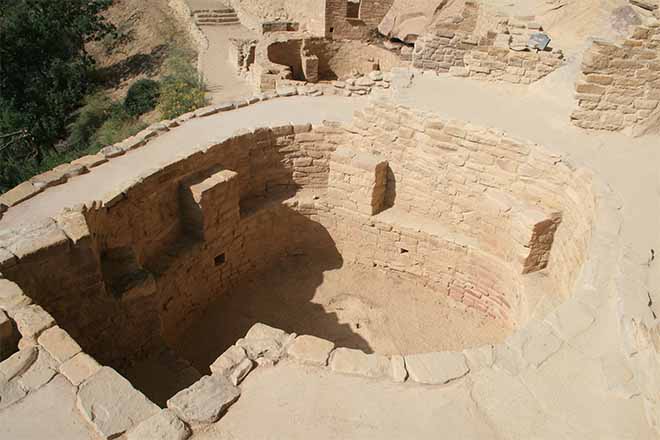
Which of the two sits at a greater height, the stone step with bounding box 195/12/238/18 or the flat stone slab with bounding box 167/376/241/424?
the stone step with bounding box 195/12/238/18

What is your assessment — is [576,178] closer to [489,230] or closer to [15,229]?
[489,230]

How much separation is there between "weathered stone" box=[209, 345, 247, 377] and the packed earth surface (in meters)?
0.02

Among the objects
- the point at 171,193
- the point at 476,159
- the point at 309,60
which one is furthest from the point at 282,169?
the point at 309,60

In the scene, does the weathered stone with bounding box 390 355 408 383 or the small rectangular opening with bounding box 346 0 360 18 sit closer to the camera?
the weathered stone with bounding box 390 355 408 383

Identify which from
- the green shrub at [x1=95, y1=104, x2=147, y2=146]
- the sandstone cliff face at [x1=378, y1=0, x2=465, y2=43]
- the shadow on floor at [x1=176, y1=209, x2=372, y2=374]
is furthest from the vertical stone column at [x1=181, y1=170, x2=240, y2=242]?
the sandstone cliff face at [x1=378, y1=0, x2=465, y2=43]

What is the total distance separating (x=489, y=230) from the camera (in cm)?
817

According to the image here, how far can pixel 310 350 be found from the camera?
472cm

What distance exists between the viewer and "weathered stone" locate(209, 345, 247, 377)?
15.0ft

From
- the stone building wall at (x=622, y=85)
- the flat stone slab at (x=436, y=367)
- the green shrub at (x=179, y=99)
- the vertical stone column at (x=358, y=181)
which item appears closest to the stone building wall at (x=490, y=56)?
the stone building wall at (x=622, y=85)

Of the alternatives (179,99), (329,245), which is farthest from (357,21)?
(329,245)

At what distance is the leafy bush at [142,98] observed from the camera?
18203 millimetres

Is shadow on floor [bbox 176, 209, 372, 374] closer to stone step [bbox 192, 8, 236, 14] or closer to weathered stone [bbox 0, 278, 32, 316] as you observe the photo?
weathered stone [bbox 0, 278, 32, 316]

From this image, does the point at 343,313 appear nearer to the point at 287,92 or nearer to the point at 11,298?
the point at 287,92

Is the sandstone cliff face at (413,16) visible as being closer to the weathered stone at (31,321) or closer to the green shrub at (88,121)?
the green shrub at (88,121)
